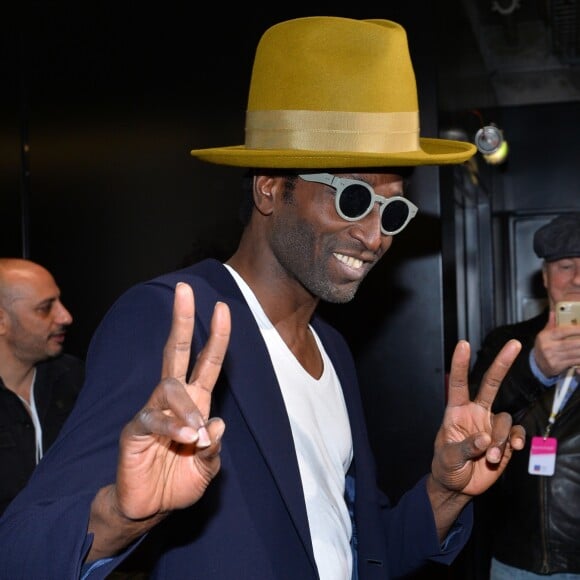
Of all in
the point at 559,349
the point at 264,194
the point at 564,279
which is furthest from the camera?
the point at 564,279

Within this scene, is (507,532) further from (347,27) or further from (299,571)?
(347,27)

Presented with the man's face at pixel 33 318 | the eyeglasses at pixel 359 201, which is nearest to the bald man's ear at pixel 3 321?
the man's face at pixel 33 318

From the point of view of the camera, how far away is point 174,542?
154 centimetres

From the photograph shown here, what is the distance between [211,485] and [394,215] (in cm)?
68

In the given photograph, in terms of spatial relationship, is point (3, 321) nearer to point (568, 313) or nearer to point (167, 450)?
point (568, 313)

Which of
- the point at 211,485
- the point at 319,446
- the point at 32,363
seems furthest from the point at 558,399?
the point at 32,363

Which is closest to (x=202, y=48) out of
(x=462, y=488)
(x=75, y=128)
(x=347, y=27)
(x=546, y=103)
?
(x=75, y=128)

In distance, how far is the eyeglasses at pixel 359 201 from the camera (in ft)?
6.07

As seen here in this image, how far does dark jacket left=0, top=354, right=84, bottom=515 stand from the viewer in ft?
11.3

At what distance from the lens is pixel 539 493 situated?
328 centimetres

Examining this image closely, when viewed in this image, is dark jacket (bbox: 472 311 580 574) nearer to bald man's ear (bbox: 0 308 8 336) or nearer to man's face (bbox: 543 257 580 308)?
man's face (bbox: 543 257 580 308)

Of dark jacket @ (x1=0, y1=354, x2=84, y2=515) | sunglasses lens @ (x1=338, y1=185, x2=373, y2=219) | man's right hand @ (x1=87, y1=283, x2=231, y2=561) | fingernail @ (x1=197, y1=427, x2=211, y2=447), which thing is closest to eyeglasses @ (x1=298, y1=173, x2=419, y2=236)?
sunglasses lens @ (x1=338, y1=185, x2=373, y2=219)

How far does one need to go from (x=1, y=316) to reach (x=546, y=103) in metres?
5.07

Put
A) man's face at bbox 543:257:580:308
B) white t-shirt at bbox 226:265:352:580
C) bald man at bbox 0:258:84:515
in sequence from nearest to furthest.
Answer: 1. white t-shirt at bbox 226:265:352:580
2. man's face at bbox 543:257:580:308
3. bald man at bbox 0:258:84:515
